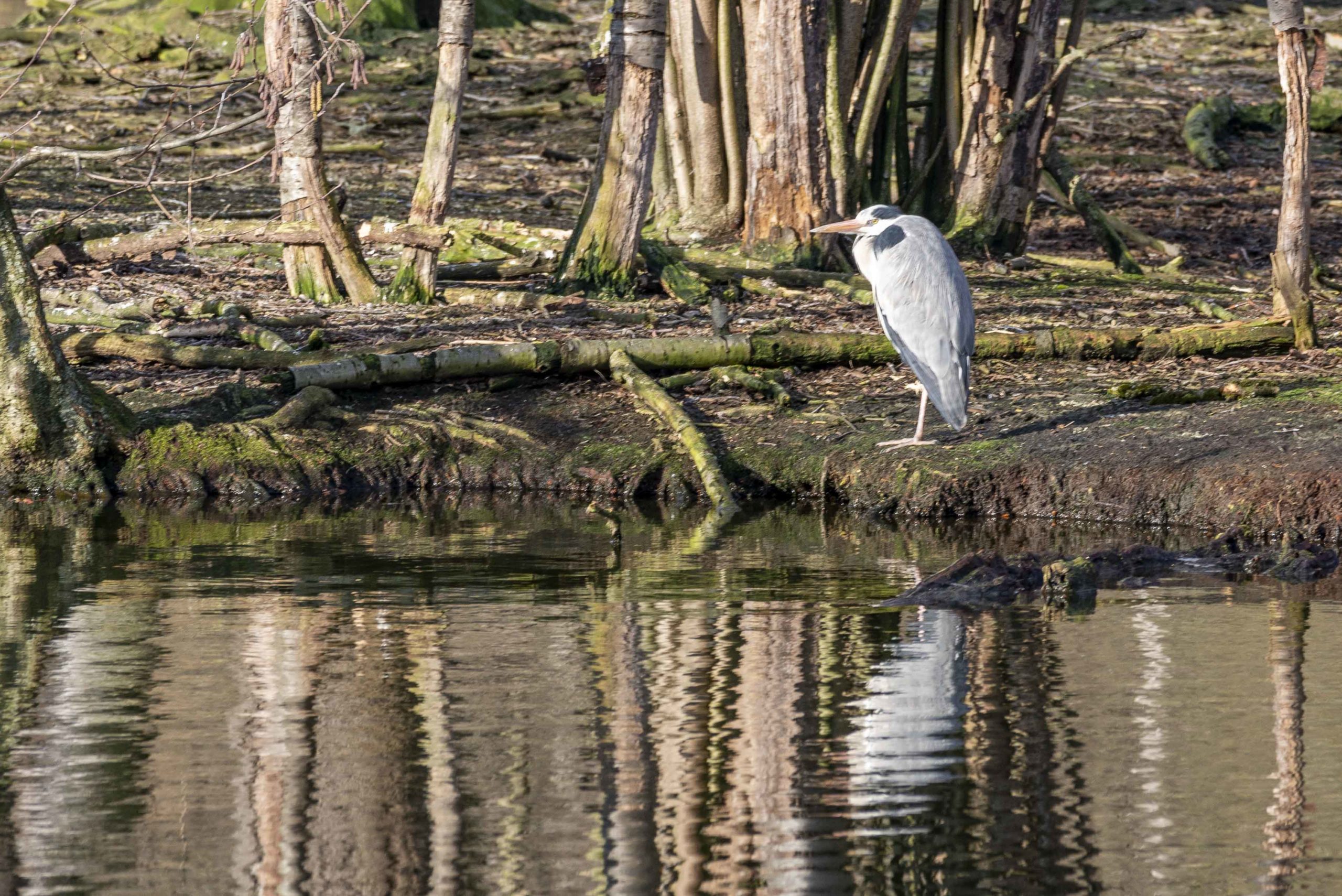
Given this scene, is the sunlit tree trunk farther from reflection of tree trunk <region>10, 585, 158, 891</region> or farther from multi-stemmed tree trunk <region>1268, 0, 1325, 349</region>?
reflection of tree trunk <region>10, 585, 158, 891</region>

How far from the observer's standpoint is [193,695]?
638 cm

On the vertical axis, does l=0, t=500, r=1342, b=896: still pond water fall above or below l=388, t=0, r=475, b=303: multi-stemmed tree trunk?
below

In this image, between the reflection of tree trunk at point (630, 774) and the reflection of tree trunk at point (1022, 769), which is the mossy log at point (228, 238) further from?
the reflection of tree trunk at point (1022, 769)

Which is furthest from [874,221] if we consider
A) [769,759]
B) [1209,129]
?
[1209,129]

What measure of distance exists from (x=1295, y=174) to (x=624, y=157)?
4.71m

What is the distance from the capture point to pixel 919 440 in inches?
425

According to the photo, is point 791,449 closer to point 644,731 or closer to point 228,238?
point 228,238

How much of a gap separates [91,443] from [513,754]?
6096 millimetres

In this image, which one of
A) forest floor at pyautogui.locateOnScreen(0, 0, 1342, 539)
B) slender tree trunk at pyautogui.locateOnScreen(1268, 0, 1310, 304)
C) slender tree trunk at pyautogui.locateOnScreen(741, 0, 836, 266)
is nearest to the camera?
forest floor at pyautogui.locateOnScreen(0, 0, 1342, 539)

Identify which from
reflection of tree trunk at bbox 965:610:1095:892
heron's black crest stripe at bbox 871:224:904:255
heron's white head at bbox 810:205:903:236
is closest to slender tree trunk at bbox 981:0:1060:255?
heron's white head at bbox 810:205:903:236

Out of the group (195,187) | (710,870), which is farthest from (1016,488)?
(195,187)

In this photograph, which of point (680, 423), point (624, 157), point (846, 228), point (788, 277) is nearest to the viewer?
point (680, 423)

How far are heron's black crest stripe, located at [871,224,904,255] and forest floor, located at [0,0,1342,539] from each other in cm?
105

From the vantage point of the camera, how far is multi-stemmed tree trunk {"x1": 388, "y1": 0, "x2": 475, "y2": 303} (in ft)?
44.9
